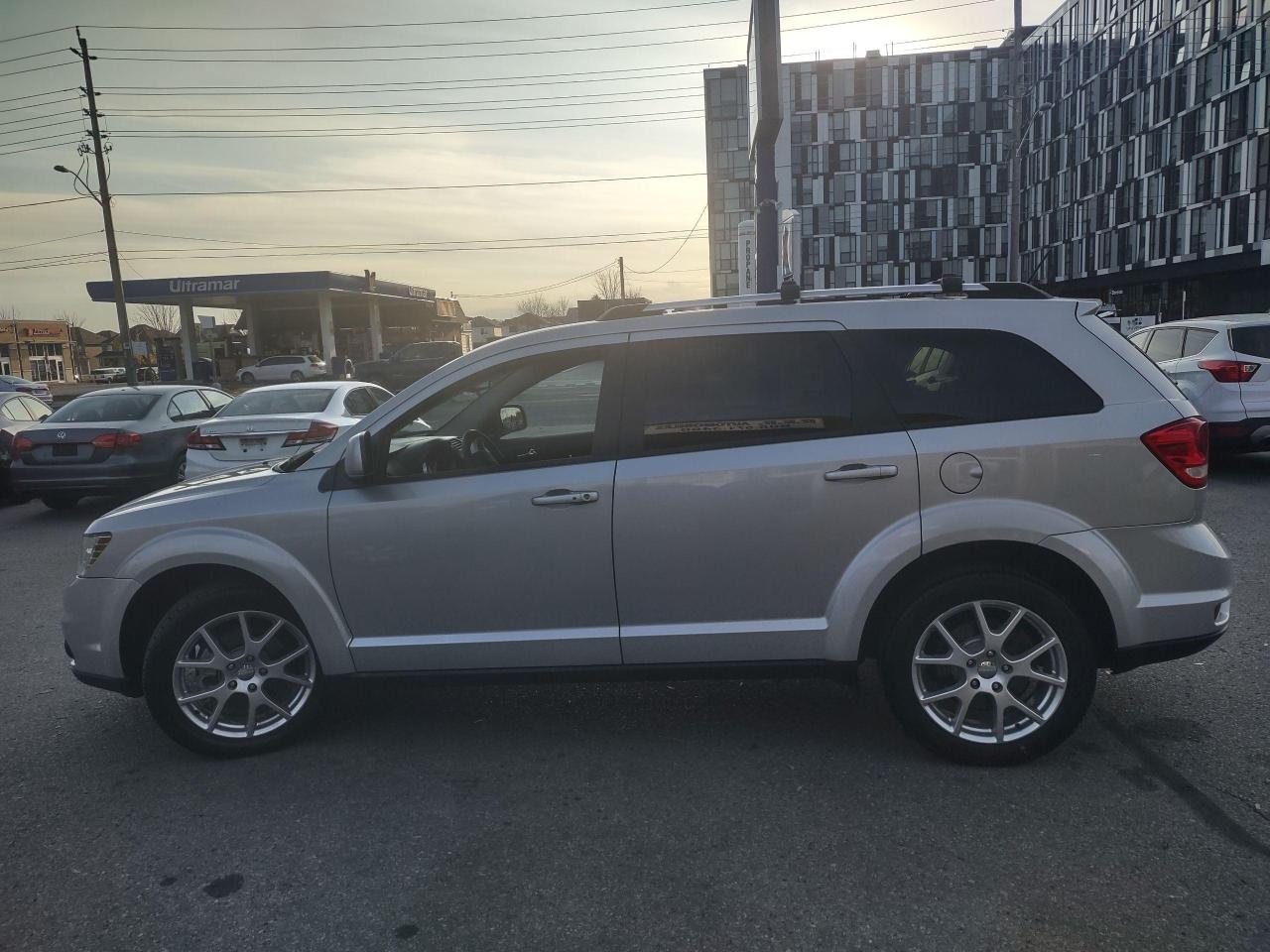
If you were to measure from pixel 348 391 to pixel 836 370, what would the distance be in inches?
327

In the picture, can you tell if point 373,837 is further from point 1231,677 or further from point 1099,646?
point 1231,677

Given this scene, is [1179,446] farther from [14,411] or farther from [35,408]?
[35,408]

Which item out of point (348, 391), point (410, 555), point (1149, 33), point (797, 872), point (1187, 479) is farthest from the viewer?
point (1149, 33)

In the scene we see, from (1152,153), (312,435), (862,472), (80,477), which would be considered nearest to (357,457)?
(862,472)

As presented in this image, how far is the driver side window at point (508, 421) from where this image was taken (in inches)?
156

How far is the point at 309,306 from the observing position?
59.1 metres

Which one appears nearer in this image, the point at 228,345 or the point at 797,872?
the point at 797,872

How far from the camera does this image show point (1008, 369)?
146 inches

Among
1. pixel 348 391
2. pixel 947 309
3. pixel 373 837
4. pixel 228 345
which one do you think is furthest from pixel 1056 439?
pixel 228 345

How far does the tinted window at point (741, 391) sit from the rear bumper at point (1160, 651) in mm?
1387

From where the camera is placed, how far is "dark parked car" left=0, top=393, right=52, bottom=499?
39.7 ft

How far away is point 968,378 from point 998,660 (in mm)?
1102

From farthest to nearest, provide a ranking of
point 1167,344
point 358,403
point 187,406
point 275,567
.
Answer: point 187,406 < point 1167,344 < point 358,403 < point 275,567

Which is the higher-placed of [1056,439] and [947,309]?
[947,309]
